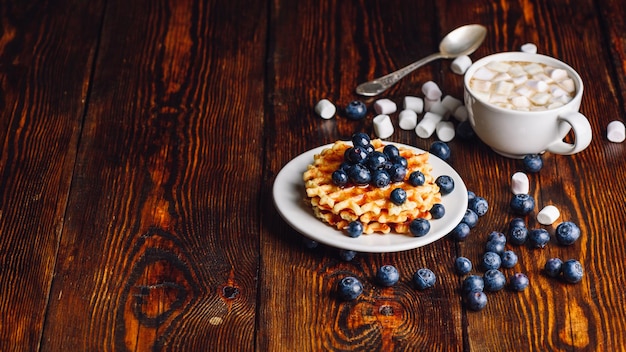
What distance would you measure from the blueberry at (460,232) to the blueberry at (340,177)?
0.23m

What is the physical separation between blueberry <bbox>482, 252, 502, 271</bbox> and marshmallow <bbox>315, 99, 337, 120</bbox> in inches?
21.9

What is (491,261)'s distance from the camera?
5.57ft

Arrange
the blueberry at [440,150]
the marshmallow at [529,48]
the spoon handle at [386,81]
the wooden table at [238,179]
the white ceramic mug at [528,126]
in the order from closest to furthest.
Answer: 1. the wooden table at [238,179]
2. the white ceramic mug at [528,126]
3. the blueberry at [440,150]
4. the spoon handle at [386,81]
5. the marshmallow at [529,48]

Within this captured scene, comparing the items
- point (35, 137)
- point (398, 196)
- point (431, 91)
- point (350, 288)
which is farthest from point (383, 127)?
point (35, 137)

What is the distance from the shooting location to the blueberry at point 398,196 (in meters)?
1.67

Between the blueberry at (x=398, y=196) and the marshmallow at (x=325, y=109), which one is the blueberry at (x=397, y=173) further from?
the marshmallow at (x=325, y=109)

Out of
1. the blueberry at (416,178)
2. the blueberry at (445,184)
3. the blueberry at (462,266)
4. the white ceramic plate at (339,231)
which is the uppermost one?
the blueberry at (416,178)

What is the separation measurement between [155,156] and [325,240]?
51cm

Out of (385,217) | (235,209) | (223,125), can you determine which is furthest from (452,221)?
(223,125)

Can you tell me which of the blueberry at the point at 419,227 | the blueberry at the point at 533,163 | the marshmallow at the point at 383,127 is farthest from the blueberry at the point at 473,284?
the marshmallow at the point at 383,127

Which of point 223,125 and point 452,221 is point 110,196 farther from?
point 452,221

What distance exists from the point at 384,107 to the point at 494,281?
0.58 m

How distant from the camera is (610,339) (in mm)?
1577

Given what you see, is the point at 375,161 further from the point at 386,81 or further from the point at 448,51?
the point at 448,51
